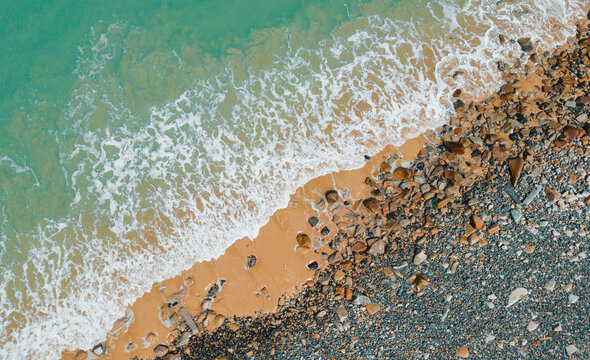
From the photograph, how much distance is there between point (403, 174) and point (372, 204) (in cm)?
101

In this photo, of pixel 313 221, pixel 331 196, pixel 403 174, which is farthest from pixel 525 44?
pixel 313 221

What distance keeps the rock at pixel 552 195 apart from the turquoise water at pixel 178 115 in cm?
271

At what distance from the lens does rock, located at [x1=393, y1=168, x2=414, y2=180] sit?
25.8 ft

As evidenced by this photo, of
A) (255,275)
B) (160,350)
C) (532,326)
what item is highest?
(255,275)

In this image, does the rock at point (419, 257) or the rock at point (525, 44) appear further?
the rock at point (525, 44)

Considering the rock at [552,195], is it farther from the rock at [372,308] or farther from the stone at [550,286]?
the rock at [372,308]

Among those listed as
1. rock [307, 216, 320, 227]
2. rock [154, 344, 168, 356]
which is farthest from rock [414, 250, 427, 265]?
rock [154, 344, 168, 356]

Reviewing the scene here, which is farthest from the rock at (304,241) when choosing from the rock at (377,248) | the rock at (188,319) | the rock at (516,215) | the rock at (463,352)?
the rock at (516,215)

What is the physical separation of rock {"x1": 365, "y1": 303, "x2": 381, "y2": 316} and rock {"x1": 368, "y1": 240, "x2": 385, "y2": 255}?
1099 mm

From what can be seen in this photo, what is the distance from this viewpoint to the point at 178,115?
841 centimetres

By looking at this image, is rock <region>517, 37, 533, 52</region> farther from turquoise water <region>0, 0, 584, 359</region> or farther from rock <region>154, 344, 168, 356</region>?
rock <region>154, 344, 168, 356</region>

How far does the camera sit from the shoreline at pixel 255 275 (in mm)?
7645

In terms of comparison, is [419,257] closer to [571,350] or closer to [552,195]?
[552,195]

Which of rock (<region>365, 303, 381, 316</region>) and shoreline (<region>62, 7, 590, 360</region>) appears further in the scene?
shoreline (<region>62, 7, 590, 360</region>)
